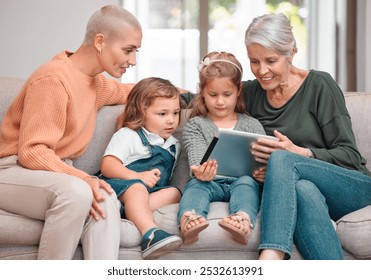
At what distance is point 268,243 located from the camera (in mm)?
1992

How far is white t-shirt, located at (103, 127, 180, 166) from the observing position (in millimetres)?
2467

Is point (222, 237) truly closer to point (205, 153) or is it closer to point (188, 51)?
point (205, 153)

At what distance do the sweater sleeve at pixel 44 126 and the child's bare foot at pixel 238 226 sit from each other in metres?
0.50

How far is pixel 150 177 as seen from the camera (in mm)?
2395

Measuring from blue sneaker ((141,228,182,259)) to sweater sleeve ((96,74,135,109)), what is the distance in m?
0.75

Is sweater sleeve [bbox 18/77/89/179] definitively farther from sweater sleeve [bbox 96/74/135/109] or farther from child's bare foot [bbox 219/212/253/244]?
child's bare foot [bbox 219/212/253/244]

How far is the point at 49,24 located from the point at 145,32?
0.96 metres

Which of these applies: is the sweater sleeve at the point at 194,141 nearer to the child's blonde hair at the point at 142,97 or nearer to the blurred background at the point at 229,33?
the child's blonde hair at the point at 142,97

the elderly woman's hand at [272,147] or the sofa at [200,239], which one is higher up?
the elderly woman's hand at [272,147]

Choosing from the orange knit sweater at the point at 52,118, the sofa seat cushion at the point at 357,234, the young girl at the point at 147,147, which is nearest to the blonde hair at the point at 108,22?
the orange knit sweater at the point at 52,118

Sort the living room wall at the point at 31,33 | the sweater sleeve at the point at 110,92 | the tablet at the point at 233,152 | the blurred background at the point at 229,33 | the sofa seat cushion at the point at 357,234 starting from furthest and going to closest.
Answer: the blurred background at the point at 229,33 < the living room wall at the point at 31,33 < the sweater sleeve at the point at 110,92 < the tablet at the point at 233,152 < the sofa seat cushion at the point at 357,234

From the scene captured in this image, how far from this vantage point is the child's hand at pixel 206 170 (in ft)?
7.42

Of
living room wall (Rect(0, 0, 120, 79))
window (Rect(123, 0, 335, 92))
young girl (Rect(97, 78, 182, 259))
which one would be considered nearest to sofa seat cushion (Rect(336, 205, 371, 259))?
young girl (Rect(97, 78, 182, 259))

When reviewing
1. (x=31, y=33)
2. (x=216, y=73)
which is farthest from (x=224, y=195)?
(x=31, y=33)
